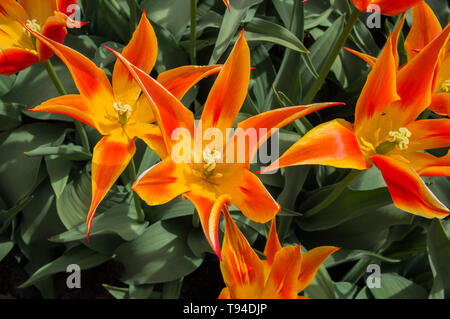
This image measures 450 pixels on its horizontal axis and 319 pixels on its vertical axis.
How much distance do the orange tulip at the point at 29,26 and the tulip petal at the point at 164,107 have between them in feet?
0.81

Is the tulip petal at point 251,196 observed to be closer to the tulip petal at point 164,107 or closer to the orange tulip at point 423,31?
the tulip petal at point 164,107

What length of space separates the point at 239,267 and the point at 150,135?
0.92 feet

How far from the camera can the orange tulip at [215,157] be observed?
2.21 ft

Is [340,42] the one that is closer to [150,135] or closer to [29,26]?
[150,135]

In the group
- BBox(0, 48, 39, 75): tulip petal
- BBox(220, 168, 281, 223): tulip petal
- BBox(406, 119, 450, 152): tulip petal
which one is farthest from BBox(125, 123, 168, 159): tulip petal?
BBox(406, 119, 450, 152): tulip petal

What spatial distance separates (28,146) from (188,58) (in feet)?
1.67

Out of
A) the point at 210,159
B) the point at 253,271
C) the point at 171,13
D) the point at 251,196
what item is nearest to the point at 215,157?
the point at 210,159

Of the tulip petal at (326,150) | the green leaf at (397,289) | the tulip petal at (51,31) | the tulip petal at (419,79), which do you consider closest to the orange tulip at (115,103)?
the tulip petal at (51,31)

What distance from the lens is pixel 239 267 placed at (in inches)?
31.4

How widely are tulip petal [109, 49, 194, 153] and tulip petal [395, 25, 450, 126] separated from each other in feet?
1.23

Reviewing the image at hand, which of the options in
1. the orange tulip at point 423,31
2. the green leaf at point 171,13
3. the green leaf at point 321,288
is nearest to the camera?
the orange tulip at point 423,31

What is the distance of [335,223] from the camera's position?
1.09m

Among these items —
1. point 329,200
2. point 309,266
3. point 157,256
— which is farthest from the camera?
point 157,256

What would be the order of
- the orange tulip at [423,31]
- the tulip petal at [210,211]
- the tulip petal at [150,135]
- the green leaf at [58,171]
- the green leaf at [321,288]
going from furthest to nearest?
1. the green leaf at [58,171]
2. the green leaf at [321,288]
3. the orange tulip at [423,31]
4. the tulip petal at [150,135]
5. the tulip petal at [210,211]
